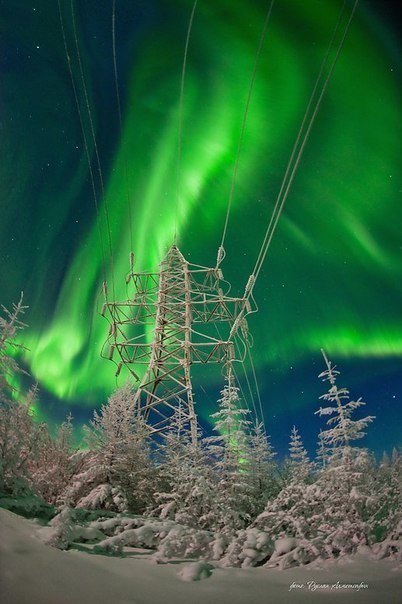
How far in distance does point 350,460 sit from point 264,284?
6.99ft

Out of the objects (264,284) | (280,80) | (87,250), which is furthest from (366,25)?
(87,250)

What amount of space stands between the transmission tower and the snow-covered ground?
125 cm

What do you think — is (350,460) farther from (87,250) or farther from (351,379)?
(87,250)

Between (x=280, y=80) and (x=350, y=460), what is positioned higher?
(x=280, y=80)

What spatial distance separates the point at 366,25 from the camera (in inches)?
153

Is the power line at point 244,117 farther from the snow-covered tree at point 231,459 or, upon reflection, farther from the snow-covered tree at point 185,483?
the snow-covered tree at point 185,483

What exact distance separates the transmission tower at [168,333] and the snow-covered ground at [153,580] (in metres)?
1.25

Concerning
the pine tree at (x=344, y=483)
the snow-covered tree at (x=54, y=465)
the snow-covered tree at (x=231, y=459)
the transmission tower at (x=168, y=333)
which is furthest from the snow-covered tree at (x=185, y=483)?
the pine tree at (x=344, y=483)

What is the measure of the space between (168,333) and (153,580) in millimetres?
2512

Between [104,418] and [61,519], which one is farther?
[104,418]

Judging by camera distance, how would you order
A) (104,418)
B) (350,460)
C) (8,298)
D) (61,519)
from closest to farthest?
(61,519), (350,460), (104,418), (8,298)

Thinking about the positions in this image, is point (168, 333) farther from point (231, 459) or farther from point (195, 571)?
point (195, 571)

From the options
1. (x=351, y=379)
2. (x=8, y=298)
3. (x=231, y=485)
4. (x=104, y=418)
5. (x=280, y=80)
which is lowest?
Answer: (x=231, y=485)

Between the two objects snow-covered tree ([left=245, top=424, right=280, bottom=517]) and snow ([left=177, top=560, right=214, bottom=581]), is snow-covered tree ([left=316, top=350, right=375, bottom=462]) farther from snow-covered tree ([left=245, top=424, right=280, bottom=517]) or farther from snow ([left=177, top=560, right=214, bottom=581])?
snow ([left=177, top=560, right=214, bottom=581])
